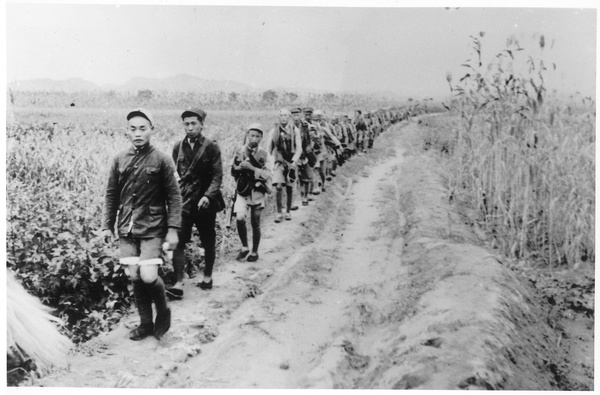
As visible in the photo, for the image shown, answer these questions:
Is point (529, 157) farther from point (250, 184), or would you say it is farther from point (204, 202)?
point (204, 202)

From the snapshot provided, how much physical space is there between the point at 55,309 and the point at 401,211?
11.5 feet

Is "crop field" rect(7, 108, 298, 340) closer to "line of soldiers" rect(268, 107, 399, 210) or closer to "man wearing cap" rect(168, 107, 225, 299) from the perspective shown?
"man wearing cap" rect(168, 107, 225, 299)

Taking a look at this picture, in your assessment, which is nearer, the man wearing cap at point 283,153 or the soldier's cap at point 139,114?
the soldier's cap at point 139,114

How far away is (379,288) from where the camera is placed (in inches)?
167

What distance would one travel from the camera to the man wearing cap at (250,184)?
479 centimetres

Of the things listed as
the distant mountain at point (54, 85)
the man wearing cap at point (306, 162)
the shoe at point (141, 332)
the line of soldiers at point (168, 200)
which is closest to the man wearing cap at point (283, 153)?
the line of soldiers at point (168, 200)

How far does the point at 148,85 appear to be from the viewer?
14.4 ft

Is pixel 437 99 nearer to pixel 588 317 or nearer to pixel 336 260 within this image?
pixel 336 260

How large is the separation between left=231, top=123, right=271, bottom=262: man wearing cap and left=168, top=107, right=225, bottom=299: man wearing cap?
2.15 feet

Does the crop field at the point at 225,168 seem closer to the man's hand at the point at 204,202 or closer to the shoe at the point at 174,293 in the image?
the shoe at the point at 174,293

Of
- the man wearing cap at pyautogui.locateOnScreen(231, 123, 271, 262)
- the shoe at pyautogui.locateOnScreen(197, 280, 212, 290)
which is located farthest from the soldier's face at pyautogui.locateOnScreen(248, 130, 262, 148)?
the shoe at pyautogui.locateOnScreen(197, 280, 212, 290)

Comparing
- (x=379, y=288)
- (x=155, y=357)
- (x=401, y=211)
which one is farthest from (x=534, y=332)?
(x=155, y=357)

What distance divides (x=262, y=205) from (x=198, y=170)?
1.01 metres

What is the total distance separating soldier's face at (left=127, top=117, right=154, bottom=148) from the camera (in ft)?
11.5
